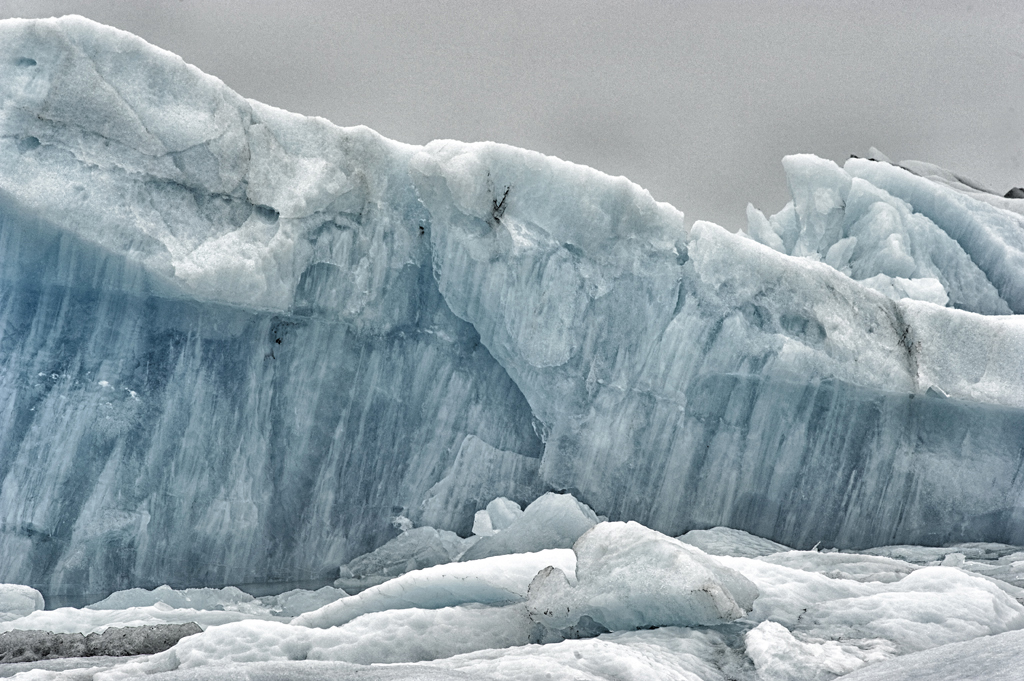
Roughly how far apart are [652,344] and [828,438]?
76.2 inches

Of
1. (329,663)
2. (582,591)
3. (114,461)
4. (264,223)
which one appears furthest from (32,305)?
(582,591)

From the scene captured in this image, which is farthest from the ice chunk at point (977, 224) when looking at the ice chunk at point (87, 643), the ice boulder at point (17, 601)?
the ice boulder at point (17, 601)

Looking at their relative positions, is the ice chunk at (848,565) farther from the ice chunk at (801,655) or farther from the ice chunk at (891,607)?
the ice chunk at (801,655)

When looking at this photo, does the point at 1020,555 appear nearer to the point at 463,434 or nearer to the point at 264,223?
the point at 463,434

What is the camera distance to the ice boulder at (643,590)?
435 centimetres

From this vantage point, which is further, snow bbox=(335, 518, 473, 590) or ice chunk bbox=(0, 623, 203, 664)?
snow bbox=(335, 518, 473, 590)

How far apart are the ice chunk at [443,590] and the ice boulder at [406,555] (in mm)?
2065

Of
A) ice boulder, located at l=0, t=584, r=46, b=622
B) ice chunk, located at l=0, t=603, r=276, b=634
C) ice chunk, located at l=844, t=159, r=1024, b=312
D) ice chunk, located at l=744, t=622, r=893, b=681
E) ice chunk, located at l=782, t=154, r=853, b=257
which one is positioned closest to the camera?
ice chunk, located at l=744, t=622, r=893, b=681

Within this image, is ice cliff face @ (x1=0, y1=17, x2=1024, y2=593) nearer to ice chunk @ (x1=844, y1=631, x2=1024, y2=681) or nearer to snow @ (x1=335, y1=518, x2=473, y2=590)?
snow @ (x1=335, y1=518, x2=473, y2=590)

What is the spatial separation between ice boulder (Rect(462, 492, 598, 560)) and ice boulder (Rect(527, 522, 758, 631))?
6.50ft

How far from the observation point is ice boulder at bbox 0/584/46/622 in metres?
5.67

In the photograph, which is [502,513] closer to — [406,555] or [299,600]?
[406,555]

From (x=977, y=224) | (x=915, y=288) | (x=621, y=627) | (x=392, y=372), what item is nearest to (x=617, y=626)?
(x=621, y=627)

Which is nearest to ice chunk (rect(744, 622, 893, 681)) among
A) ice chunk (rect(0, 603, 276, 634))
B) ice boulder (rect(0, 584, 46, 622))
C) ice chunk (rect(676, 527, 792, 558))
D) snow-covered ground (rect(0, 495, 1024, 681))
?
snow-covered ground (rect(0, 495, 1024, 681))
